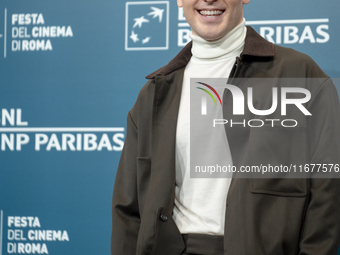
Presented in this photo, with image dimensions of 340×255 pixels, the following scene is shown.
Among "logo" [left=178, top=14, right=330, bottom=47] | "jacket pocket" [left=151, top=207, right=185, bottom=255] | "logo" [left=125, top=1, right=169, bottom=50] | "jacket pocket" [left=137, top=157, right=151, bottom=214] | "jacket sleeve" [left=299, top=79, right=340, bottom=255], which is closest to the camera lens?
"jacket sleeve" [left=299, top=79, right=340, bottom=255]

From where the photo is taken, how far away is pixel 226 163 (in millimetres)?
1075

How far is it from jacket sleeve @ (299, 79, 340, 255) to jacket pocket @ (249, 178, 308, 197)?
3 cm

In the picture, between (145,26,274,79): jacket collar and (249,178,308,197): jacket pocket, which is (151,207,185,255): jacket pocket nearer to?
(249,178,308,197): jacket pocket

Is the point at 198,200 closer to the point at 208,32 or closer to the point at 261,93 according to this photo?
the point at 261,93

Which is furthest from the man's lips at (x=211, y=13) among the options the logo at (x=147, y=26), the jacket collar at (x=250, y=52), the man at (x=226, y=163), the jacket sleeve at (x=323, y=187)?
the logo at (x=147, y=26)

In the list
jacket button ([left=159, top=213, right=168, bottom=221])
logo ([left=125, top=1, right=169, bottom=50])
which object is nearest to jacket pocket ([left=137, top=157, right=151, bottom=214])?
A: jacket button ([left=159, top=213, right=168, bottom=221])

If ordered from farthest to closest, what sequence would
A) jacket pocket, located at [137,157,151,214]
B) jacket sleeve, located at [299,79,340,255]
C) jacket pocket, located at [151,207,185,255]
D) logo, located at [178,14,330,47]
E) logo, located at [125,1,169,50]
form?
logo, located at [125,1,169,50]
logo, located at [178,14,330,47]
jacket pocket, located at [137,157,151,214]
jacket pocket, located at [151,207,185,255]
jacket sleeve, located at [299,79,340,255]

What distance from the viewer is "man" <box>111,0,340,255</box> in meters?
0.97

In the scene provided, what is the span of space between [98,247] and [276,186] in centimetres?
101

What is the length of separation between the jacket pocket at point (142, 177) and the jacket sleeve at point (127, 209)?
0.04 metres

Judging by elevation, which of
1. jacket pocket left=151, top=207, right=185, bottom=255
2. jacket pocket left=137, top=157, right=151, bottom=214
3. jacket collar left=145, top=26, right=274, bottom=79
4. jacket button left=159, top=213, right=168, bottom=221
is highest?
jacket collar left=145, top=26, right=274, bottom=79

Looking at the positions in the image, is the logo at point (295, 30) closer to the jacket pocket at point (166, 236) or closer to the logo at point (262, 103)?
the logo at point (262, 103)

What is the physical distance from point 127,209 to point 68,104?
742 millimetres

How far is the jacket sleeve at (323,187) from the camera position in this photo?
952mm
